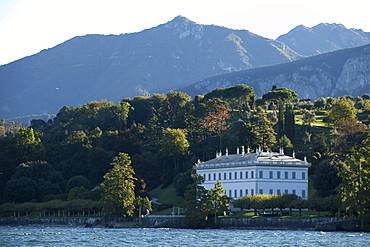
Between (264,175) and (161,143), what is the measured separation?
36.0 metres

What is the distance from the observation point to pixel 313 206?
9312 centimetres

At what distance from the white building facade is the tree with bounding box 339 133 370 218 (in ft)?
99.1

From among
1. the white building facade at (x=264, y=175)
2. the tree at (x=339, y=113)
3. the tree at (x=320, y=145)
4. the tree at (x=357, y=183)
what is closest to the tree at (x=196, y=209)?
the white building facade at (x=264, y=175)

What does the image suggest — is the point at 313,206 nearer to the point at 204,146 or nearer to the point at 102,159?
the point at 204,146

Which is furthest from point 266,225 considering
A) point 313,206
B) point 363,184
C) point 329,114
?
point 329,114

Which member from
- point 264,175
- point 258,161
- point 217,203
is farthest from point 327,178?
point 217,203

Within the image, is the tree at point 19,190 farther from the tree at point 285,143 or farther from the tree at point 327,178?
the tree at point 327,178

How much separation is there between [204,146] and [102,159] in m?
21.2

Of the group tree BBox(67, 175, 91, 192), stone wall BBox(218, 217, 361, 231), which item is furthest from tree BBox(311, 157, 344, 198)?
tree BBox(67, 175, 91, 192)

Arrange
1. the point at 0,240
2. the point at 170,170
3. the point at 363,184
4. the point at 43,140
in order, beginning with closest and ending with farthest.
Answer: the point at 0,240 → the point at 363,184 → the point at 170,170 → the point at 43,140

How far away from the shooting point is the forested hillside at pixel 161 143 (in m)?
136

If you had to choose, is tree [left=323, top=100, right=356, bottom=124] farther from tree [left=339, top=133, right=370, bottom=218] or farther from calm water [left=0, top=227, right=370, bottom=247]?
calm water [left=0, top=227, right=370, bottom=247]

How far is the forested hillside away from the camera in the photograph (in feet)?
445

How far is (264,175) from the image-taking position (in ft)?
383
